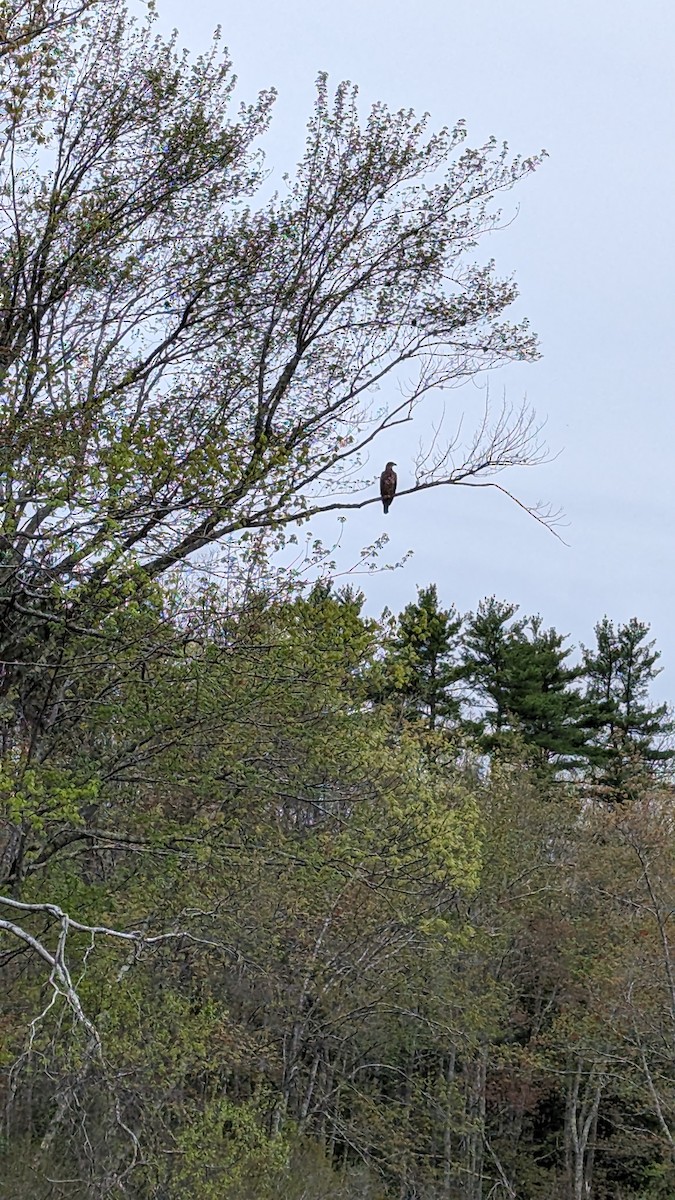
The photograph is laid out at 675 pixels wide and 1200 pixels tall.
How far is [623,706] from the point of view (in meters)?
30.7

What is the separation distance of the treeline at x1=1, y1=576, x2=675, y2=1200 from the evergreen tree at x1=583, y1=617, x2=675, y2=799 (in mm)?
5430

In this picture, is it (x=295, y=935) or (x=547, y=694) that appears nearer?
(x=295, y=935)

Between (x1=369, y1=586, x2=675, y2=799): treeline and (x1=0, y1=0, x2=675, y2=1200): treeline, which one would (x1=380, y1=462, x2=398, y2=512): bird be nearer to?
(x1=0, y1=0, x2=675, y2=1200): treeline

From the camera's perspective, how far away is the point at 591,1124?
2048 cm

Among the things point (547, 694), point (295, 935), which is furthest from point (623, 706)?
point (295, 935)

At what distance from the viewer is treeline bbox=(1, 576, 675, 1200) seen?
7.40m

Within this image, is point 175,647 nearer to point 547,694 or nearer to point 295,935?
point 295,935

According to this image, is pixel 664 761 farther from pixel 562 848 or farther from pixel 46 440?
pixel 46 440

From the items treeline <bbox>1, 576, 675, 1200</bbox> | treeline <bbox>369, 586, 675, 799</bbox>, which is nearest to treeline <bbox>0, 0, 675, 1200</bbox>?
treeline <bbox>1, 576, 675, 1200</bbox>

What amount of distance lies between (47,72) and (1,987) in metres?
7.79

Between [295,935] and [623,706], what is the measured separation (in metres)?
20.1

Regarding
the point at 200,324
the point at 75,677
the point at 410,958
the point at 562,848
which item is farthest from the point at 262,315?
the point at 562,848

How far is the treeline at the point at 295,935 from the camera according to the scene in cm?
740

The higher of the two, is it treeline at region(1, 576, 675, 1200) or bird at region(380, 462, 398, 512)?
bird at region(380, 462, 398, 512)
